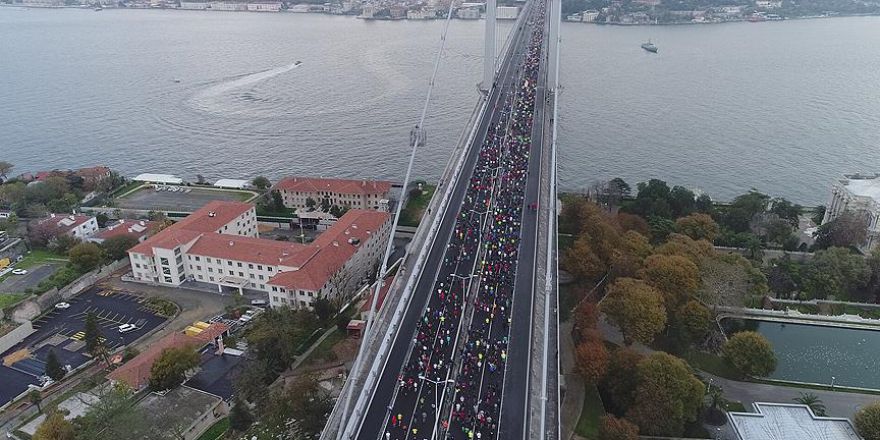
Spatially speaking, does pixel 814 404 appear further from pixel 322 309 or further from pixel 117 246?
pixel 117 246

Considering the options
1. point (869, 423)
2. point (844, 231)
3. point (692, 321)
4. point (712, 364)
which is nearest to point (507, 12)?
point (844, 231)

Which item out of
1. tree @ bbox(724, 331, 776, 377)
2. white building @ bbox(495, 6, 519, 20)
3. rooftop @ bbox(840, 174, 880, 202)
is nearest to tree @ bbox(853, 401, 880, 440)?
tree @ bbox(724, 331, 776, 377)

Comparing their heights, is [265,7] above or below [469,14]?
above

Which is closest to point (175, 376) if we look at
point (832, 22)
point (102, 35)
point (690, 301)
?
point (690, 301)

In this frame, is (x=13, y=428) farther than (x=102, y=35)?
No

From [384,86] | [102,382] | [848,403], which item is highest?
[384,86]

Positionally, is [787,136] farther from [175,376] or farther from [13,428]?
[13,428]
